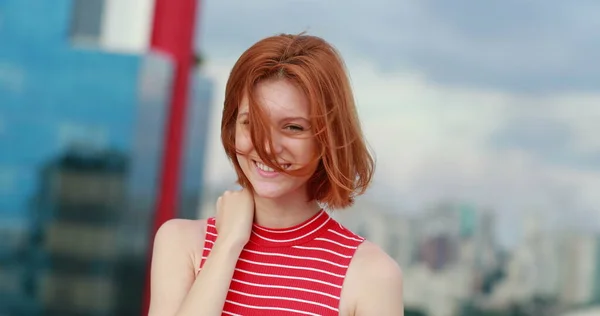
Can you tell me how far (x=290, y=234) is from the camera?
4.11 ft

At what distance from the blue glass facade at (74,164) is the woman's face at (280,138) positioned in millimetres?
2021

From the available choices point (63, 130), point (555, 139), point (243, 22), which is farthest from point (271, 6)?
point (555, 139)

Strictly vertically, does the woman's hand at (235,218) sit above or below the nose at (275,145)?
below

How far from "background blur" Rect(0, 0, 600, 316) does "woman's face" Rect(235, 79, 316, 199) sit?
Result: 195 centimetres

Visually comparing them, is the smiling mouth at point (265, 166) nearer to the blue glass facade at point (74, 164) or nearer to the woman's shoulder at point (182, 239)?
the woman's shoulder at point (182, 239)

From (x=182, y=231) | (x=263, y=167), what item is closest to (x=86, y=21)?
(x=182, y=231)

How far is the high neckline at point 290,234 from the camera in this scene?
125 centimetres

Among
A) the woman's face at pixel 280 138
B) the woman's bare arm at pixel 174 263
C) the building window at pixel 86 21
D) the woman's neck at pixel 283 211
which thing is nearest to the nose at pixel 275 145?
the woman's face at pixel 280 138

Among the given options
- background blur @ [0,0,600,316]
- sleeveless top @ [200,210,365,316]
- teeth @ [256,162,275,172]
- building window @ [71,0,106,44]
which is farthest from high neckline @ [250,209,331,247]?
building window @ [71,0,106,44]

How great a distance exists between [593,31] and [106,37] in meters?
1.67

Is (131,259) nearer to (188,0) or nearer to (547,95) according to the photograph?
(188,0)

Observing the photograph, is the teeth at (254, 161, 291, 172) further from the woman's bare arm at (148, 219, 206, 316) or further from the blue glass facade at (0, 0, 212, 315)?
the blue glass facade at (0, 0, 212, 315)

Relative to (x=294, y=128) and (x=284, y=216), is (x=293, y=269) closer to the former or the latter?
(x=284, y=216)

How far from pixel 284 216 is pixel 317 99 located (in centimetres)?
19
